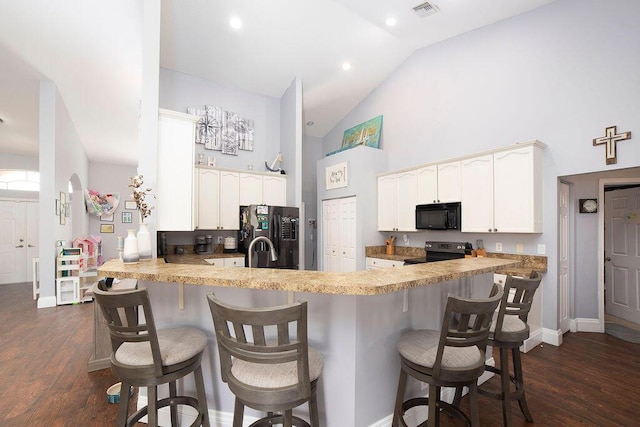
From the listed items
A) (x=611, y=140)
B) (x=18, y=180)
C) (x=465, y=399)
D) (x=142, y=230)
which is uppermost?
(x=18, y=180)

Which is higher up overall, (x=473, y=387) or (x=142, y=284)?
(x=142, y=284)

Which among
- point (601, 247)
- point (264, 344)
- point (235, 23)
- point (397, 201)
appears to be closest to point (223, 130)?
point (235, 23)

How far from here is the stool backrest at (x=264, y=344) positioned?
111 centimetres

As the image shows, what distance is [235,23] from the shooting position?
388 cm

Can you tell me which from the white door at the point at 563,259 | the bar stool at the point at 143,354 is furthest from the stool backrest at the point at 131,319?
the white door at the point at 563,259

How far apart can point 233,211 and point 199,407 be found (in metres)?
3.36

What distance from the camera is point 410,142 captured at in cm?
493

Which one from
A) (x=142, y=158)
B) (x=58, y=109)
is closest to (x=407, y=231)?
(x=142, y=158)

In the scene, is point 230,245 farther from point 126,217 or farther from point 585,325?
point 126,217

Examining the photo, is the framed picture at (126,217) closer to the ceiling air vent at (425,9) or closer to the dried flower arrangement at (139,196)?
the dried flower arrangement at (139,196)

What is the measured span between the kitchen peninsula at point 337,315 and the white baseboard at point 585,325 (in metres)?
2.89

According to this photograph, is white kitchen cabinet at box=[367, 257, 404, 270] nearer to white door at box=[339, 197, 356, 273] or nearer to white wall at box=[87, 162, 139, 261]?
white door at box=[339, 197, 356, 273]

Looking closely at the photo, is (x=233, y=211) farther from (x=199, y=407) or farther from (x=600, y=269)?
(x=600, y=269)

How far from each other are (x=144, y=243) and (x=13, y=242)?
783 centimetres
